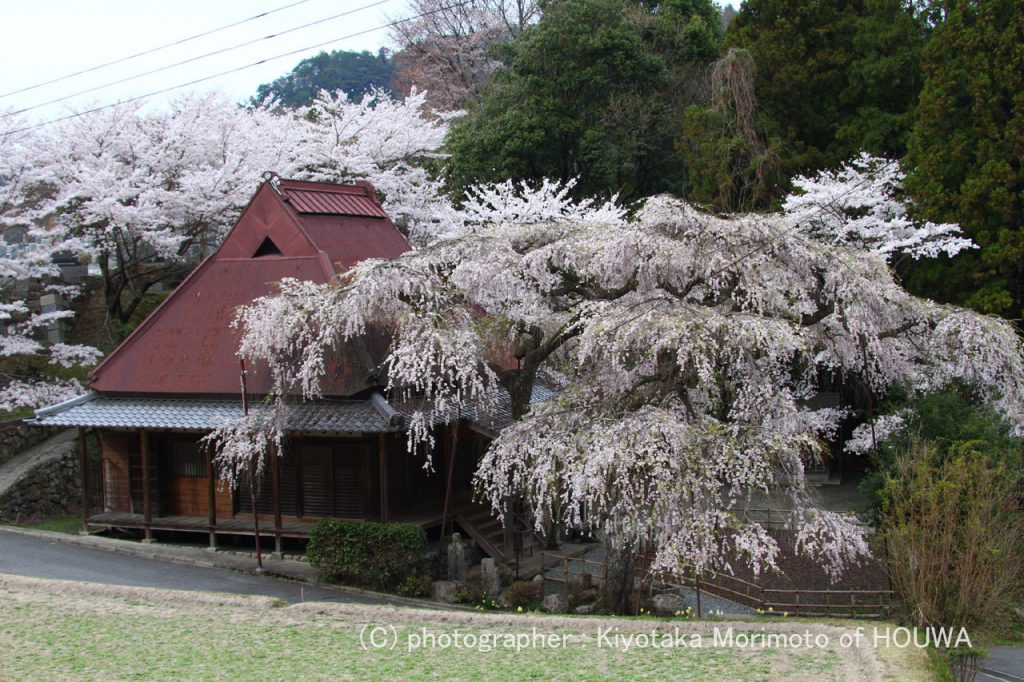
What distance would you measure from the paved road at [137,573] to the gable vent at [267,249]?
5.98 metres

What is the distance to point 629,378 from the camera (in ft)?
42.5

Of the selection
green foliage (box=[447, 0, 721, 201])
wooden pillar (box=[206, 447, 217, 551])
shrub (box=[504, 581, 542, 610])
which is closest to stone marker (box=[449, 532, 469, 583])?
shrub (box=[504, 581, 542, 610])

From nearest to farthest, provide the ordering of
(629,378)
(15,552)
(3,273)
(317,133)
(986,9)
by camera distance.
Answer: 1. (629,378)
2. (15,552)
3. (986,9)
4. (3,273)
5. (317,133)

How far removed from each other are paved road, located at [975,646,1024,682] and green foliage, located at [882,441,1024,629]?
0.70 metres

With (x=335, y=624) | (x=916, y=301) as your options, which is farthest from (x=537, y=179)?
(x=335, y=624)

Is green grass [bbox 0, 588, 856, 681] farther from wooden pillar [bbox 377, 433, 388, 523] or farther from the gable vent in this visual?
the gable vent

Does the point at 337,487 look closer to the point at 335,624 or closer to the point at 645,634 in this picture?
the point at 335,624

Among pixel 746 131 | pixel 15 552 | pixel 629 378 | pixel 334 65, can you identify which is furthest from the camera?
pixel 334 65

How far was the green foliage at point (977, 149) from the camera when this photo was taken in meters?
19.1

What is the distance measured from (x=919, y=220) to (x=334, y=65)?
54.5 m

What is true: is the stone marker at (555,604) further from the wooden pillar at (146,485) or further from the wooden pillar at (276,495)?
the wooden pillar at (146,485)

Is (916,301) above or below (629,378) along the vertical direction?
above

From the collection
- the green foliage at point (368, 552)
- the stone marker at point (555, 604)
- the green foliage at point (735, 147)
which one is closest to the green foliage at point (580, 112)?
the green foliage at point (735, 147)

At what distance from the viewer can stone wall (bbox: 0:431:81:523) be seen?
1941 cm
